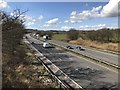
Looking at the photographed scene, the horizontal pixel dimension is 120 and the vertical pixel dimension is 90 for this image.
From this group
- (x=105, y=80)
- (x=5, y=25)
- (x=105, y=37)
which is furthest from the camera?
(x=105, y=37)

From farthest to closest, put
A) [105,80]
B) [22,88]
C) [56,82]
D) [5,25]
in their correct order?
[5,25] → [105,80] → [56,82] → [22,88]

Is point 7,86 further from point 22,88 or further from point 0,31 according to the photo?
point 0,31

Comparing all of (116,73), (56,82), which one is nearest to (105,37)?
(116,73)

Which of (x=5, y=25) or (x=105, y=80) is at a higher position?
(x=5, y=25)

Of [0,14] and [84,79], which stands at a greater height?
[0,14]

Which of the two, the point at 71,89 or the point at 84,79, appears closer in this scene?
the point at 71,89

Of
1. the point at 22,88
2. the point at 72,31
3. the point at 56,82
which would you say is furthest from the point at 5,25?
the point at 72,31

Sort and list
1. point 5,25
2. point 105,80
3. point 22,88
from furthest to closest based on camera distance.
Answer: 1. point 5,25
2. point 105,80
3. point 22,88

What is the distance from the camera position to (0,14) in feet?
75.4

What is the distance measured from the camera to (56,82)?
65.7 ft

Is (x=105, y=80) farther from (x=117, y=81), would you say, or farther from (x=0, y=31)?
(x=0, y=31)

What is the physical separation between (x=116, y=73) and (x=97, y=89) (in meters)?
7.38

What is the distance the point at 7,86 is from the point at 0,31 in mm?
6638

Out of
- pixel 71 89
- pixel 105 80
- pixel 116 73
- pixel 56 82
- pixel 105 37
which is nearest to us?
pixel 71 89
